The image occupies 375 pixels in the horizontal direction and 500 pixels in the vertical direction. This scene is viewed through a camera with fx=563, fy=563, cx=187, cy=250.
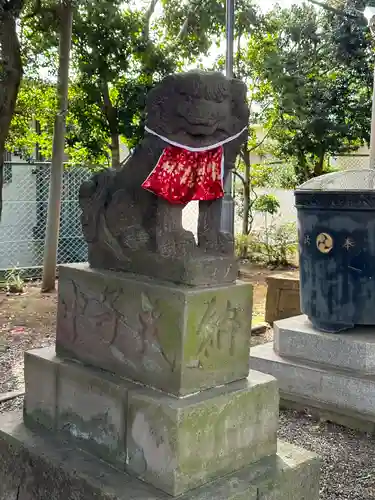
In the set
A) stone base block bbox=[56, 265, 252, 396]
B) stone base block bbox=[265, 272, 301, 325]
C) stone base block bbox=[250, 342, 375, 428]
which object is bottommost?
stone base block bbox=[250, 342, 375, 428]

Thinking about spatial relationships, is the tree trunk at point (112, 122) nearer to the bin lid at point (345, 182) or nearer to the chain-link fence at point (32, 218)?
the chain-link fence at point (32, 218)

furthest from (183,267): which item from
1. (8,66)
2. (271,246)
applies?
(271,246)

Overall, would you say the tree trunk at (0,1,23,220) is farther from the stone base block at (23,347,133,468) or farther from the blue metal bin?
the stone base block at (23,347,133,468)

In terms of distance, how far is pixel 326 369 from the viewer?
12.5 feet

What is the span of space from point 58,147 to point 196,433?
5854mm

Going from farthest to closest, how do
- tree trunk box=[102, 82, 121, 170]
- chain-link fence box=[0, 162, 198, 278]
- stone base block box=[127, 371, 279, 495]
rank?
chain-link fence box=[0, 162, 198, 278] < tree trunk box=[102, 82, 121, 170] < stone base block box=[127, 371, 279, 495]

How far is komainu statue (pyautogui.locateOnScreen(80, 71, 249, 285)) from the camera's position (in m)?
2.21

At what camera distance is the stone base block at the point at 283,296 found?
5.64m

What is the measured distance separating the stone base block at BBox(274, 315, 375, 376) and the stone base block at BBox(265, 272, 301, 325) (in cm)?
144

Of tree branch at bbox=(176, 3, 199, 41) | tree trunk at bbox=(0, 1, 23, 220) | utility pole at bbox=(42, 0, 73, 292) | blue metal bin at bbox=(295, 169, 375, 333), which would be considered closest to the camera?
blue metal bin at bbox=(295, 169, 375, 333)

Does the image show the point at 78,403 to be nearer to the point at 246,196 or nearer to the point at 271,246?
the point at 271,246

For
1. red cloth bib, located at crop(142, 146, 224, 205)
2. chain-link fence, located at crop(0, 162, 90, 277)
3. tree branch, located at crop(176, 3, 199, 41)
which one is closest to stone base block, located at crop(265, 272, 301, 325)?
red cloth bib, located at crop(142, 146, 224, 205)

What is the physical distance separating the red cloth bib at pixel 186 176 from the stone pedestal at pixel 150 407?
381 mm

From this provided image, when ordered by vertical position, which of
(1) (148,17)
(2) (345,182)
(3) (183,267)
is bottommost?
(3) (183,267)
